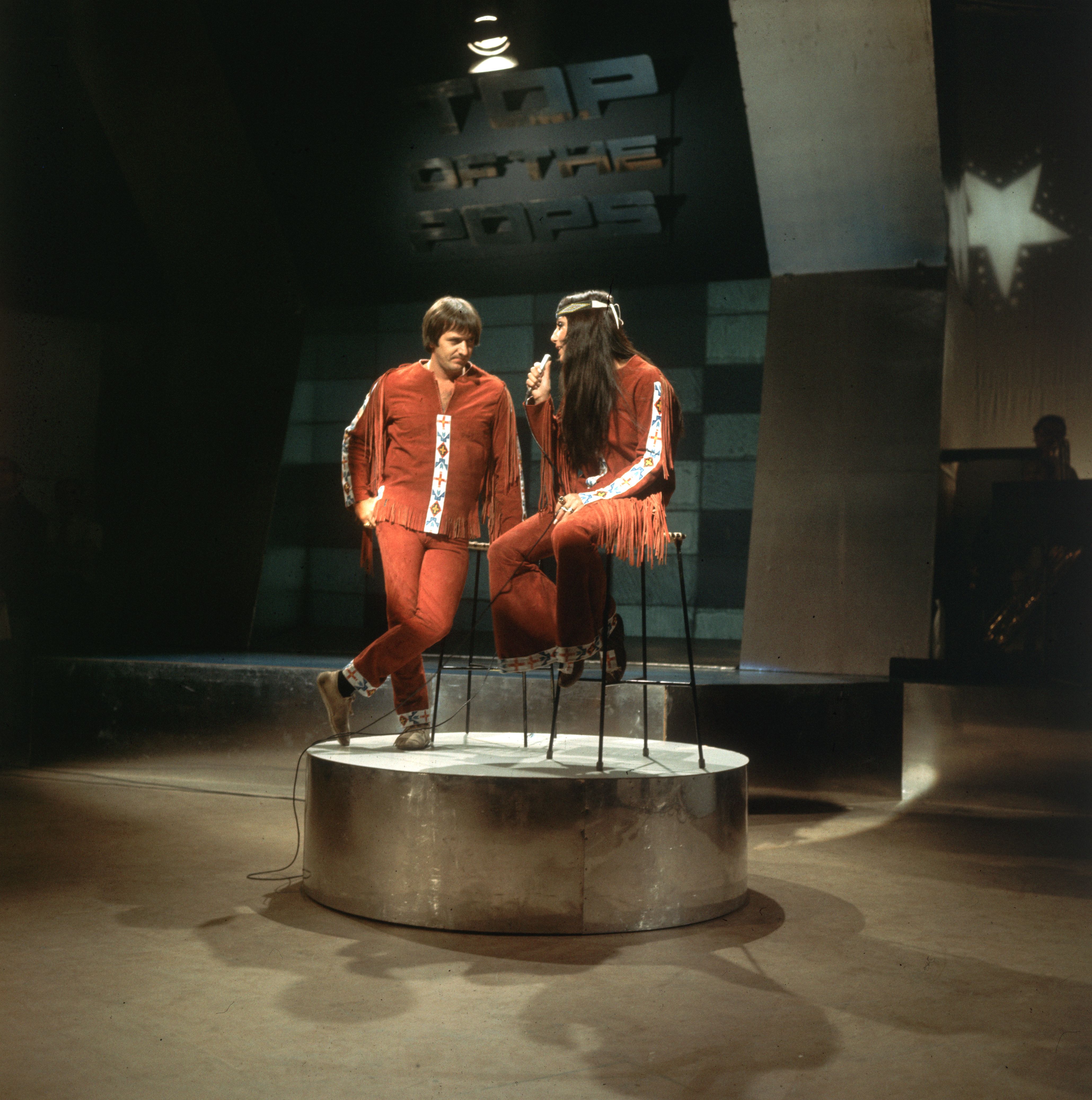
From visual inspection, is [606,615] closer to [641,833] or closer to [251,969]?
[641,833]

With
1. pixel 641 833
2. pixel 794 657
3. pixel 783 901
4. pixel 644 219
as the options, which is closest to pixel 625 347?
pixel 641 833

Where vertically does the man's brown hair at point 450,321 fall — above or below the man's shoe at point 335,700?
above

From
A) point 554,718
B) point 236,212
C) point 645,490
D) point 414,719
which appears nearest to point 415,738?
point 414,719

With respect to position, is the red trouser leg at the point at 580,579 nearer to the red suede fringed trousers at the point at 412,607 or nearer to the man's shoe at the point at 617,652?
the man's shoe at the point at 617,652

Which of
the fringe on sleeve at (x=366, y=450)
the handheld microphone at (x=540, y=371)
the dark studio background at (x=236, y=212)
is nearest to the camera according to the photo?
the handheld microphone at (x=540, y=371)

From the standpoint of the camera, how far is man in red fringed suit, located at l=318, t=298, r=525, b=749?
12.3 feet

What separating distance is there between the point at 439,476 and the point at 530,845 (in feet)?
4.18

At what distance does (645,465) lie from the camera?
355cm

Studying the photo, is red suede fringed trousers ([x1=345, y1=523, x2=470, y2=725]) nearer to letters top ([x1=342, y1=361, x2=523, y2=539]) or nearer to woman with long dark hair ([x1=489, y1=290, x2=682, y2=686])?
letters top ([x1=342, y1=361, x2=523, y2=539])

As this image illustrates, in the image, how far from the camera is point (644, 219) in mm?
6895

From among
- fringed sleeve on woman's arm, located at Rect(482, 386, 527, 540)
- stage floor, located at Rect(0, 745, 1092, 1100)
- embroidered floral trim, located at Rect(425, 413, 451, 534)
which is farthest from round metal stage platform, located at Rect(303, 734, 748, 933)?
fringed sleeve on woman's arm, located at Rect(482, 386, 527, 540)

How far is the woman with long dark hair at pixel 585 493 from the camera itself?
3.50 m

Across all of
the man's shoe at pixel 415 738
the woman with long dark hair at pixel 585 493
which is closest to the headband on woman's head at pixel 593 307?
the woman with long dark hair at pixel 585 493

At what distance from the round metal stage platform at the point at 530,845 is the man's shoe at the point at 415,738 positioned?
35 centimetres
